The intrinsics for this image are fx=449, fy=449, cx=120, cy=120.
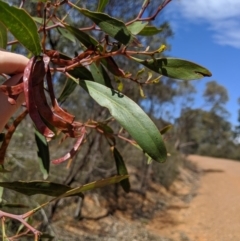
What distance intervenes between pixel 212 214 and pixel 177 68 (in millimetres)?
8830

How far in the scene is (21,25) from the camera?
0.62 metres

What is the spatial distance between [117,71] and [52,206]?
5282mm

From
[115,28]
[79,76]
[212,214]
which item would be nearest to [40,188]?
[79,76]

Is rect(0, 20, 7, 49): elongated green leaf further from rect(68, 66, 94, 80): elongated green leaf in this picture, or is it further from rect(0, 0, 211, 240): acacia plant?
rect(68, 66, 94, 80): elongated green leaf

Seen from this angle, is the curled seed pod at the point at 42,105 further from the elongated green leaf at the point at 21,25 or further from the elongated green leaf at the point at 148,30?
the elongated green leaf at the point at 148,30

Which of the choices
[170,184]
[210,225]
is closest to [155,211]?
[210,225]

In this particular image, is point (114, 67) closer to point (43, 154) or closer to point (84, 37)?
point (84, 37)

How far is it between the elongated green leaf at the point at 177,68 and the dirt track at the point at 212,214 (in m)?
5.87

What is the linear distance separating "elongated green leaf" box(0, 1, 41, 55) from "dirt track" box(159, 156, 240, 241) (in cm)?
610

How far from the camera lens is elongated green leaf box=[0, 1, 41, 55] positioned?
23.3 inches

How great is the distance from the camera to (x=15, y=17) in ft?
1.97

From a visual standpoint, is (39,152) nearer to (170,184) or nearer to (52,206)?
(52,206)

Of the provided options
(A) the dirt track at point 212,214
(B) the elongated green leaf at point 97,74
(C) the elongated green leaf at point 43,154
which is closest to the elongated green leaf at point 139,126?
(B) the elongated green leaf at point 97,74

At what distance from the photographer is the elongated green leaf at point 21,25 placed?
591 millimetres
